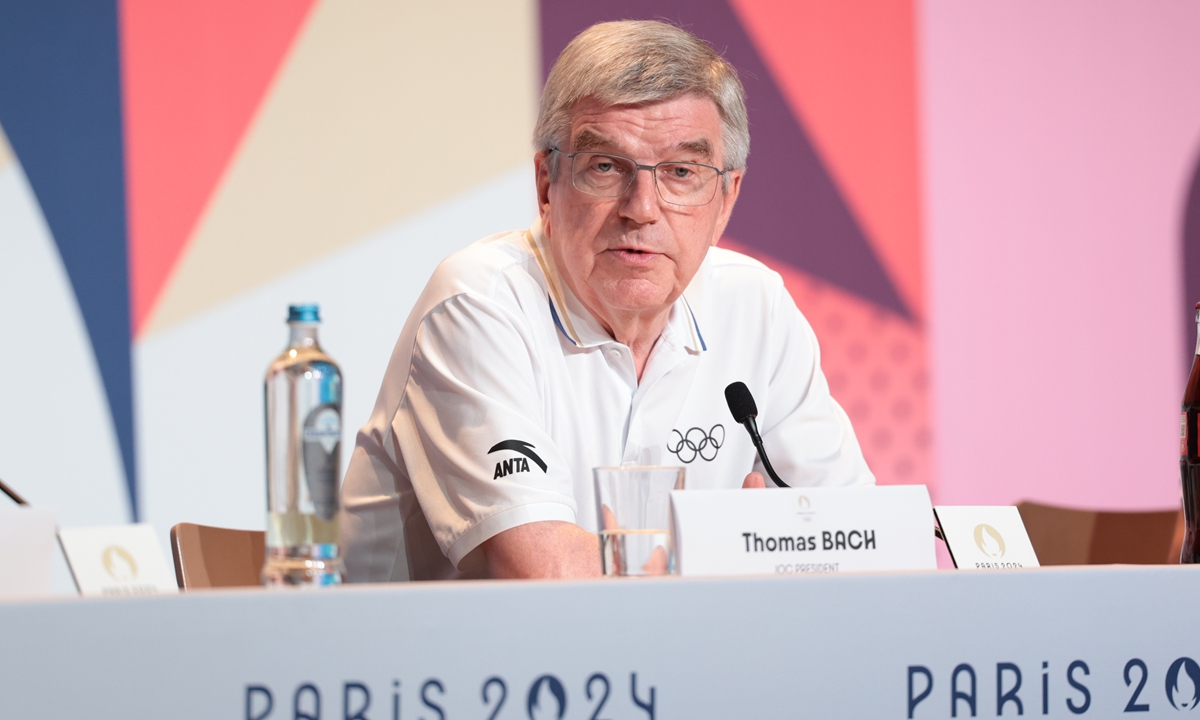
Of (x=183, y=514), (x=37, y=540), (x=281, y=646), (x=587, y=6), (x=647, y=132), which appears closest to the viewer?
(x=281, y=646)

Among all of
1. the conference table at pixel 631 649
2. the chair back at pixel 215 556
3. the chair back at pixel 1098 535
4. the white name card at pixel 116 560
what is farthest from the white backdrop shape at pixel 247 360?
the conference table at pixel 631 649

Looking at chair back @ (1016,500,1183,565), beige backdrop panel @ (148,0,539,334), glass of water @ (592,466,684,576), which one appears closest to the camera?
glass of water @ (592,466,684,576)

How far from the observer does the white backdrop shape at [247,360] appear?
2.69 metres

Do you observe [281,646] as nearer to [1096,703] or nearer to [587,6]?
[1096,703]

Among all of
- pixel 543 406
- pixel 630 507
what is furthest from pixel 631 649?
pixel 543 406

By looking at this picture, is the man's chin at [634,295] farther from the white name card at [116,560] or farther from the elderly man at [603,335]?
the white name card at [116,560]

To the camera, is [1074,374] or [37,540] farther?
[1074,374]

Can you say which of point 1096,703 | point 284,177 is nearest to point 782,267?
point 284,177

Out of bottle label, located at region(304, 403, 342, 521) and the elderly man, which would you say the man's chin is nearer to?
the elderly man

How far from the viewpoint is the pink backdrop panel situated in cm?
327

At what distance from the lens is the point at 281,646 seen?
662 millimetres

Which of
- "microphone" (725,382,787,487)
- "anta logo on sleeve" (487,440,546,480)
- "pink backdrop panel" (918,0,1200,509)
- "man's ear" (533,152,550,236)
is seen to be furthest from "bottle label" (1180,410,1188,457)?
"pink backdrop panel" (918,0,1200,509)

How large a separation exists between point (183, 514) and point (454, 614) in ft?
7.27

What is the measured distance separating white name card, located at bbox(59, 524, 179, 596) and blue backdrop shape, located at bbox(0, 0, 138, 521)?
6.27 ft
